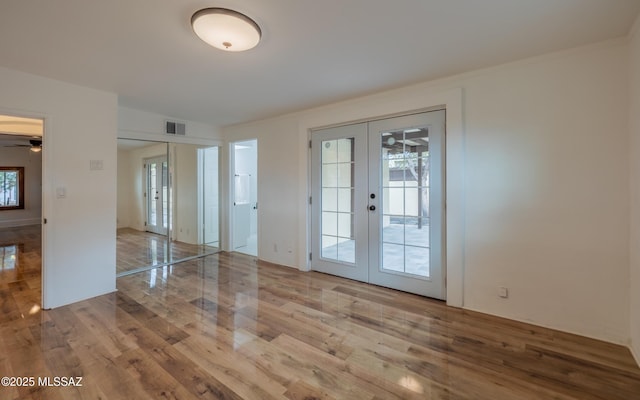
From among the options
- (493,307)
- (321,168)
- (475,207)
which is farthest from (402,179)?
(493,307)

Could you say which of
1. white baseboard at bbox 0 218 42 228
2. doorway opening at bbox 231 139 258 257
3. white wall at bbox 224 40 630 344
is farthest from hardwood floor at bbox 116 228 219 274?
white baseboard at bbox 0 218 42 228

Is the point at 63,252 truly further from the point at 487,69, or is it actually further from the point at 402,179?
the point at 487,69

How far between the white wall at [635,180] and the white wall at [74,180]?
499cm

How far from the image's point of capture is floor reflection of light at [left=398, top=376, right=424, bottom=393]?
69.7 inches

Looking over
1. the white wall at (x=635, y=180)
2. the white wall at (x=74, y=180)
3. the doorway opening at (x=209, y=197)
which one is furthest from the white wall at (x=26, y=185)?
the white wall at (x=635, y=180)

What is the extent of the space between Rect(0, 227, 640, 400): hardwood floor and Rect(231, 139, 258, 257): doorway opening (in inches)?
92.8

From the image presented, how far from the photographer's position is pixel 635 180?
81.7 inches

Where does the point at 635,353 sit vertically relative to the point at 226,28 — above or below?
below

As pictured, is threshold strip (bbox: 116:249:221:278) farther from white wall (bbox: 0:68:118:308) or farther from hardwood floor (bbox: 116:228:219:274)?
white wall (bbox: 0:68:118:308)

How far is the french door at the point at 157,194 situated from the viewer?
5094 mm

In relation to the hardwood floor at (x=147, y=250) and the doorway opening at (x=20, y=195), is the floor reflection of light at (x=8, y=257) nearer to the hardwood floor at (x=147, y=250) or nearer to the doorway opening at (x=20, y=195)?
the doorway opening at (x=20, y=195)

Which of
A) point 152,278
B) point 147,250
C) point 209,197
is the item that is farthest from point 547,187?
point 147,250

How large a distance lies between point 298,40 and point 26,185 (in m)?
11.0

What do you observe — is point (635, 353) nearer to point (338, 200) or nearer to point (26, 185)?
point (338, 200)
